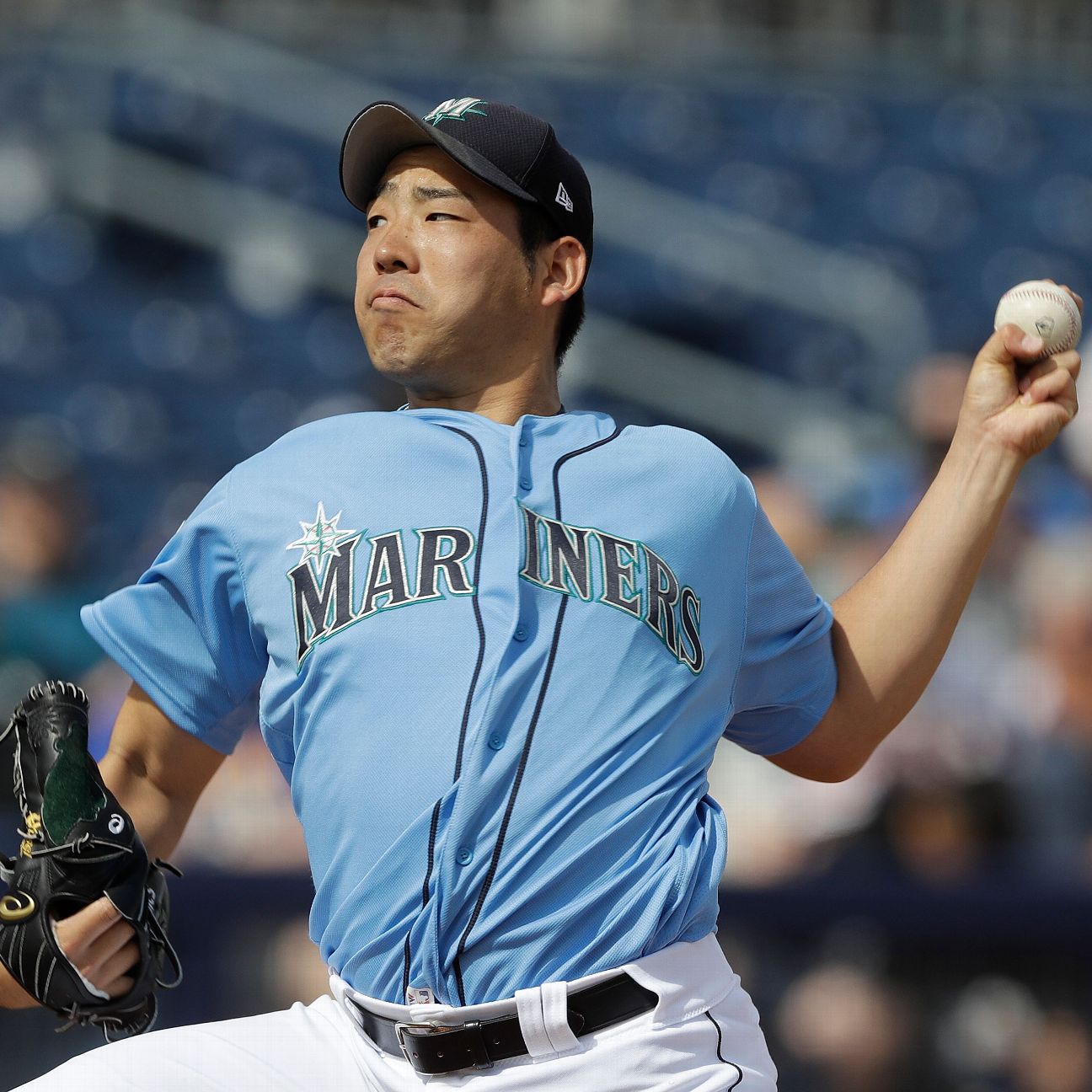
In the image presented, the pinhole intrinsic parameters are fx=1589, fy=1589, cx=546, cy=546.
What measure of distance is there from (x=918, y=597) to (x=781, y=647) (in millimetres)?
236

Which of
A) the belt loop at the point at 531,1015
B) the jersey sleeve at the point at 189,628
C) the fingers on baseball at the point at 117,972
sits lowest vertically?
the fingers on baseball at the point at 117,972

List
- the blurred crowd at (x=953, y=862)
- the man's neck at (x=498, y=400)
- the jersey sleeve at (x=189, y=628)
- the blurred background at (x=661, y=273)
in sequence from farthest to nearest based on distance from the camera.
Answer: the blurred background at (x=661, y=273)
the blurred crowd at (x=953, y=862)
the man's neck at (x=498, y=400)
the jersey sleeve at (x=189, y=628)

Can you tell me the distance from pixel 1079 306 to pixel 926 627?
0.55m

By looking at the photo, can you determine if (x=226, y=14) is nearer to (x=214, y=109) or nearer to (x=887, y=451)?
(x=214, y=109)

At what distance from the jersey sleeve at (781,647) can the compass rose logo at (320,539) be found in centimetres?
58

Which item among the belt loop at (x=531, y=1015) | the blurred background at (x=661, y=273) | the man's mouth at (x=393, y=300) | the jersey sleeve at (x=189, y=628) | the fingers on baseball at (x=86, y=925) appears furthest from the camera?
the blurred background at (x=661, y=273)

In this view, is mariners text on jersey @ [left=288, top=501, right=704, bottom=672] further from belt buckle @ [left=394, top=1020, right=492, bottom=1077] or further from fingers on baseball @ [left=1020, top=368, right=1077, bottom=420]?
fingers on baseball @ [left=1020, top=368, right=1077, bottom=420]

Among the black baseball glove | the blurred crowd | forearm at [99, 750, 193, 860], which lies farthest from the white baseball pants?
the blurred crowd

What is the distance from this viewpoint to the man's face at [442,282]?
232cm

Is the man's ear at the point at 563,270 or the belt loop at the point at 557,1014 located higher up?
the man's ear at the point at 563,270

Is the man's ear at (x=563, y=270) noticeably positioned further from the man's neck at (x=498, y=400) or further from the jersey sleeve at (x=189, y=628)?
the jersey sleeve at (x=189, y=628)

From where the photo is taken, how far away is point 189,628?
2.21m

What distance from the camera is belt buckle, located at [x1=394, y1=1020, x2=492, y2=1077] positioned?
1907 mm

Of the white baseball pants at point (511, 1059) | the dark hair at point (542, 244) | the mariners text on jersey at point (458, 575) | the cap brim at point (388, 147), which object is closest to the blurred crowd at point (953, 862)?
the dark hair at point (542, 244)
